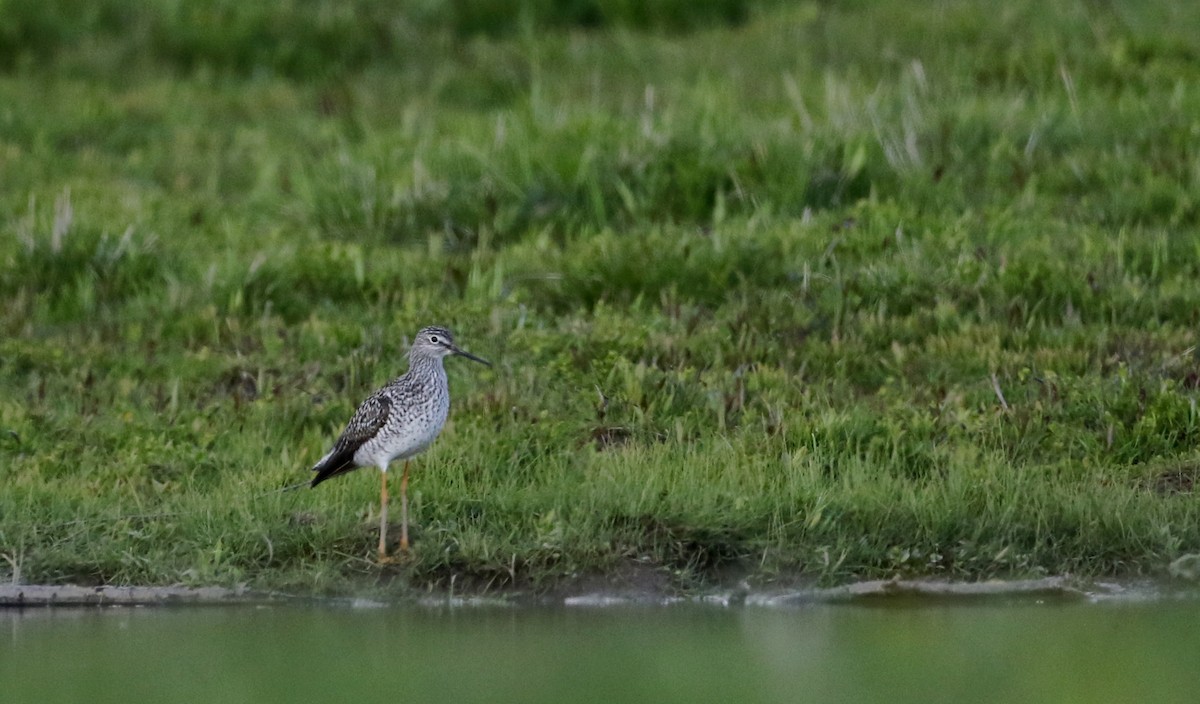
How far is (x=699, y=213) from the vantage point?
455 inches

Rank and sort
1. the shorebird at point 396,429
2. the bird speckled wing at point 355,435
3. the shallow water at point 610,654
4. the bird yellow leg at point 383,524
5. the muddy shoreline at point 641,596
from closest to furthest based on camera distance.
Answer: the shallow water at point 610,654 < the muddy shoreline at point 641,596 < the bird yellow leg at point 383,524 < the shorebird at point 396,429 < the bird speckled wing at point 355,435

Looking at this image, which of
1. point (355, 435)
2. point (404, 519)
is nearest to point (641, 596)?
→ point (404, 519)

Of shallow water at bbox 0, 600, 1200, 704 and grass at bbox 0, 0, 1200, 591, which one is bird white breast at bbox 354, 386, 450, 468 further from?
shallow water at bbox 0, 600, 1200, 704

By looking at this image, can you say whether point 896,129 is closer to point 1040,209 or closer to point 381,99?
point 1040,209

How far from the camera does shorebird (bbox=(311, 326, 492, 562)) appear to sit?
25.3ft

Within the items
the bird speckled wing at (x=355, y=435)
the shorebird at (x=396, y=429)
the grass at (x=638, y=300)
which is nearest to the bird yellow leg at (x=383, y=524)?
the shorebird at (x=396, y=429)

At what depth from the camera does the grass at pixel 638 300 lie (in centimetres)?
775

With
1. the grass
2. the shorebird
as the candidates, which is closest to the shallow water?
the grass

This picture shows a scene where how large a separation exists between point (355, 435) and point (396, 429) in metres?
0.26

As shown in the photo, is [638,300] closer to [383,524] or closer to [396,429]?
[396,429]

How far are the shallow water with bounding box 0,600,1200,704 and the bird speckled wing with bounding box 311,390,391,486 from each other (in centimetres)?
80

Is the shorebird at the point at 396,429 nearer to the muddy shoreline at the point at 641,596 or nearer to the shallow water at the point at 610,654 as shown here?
the muddy shoreline at the point at 641,596

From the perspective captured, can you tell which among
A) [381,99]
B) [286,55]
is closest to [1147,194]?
[381,99]

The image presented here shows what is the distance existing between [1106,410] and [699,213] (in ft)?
11.3
